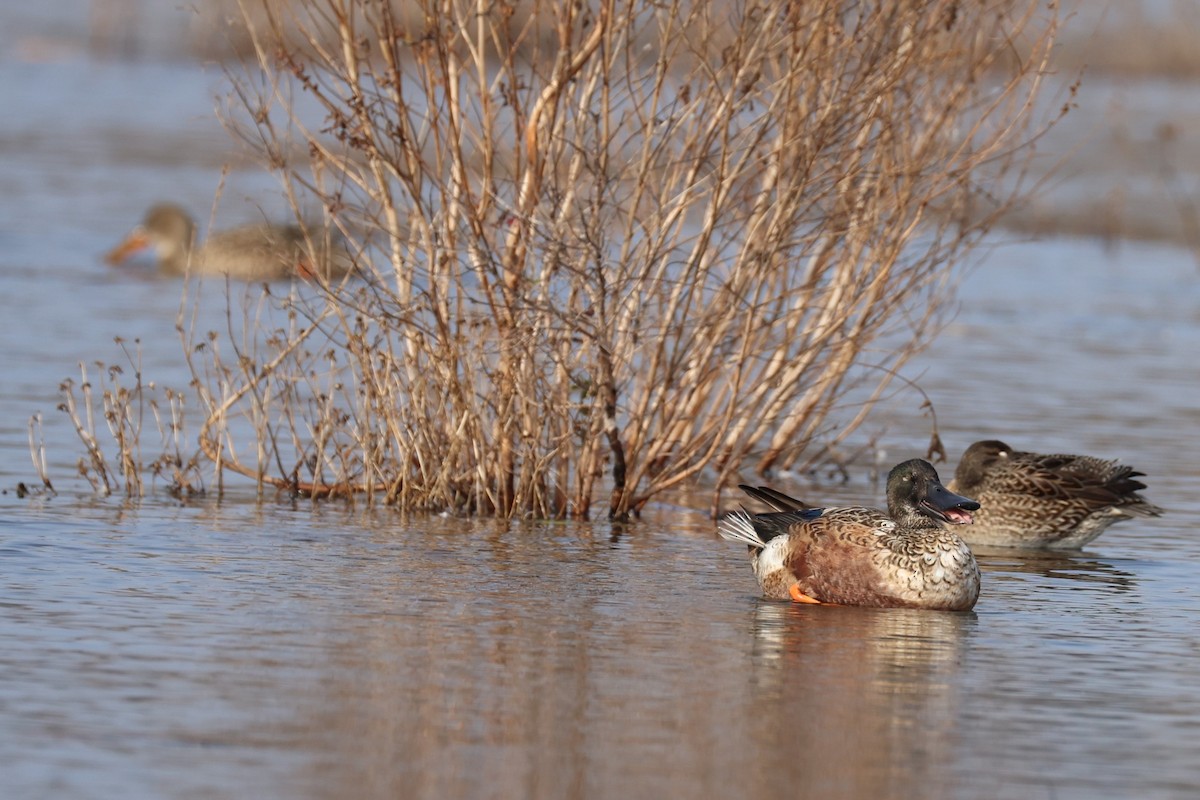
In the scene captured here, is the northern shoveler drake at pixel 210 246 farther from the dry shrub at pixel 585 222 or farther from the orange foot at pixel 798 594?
the orange foot at pixel 798 594

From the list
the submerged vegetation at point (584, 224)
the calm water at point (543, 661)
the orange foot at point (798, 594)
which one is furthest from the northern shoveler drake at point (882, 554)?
the submerged vegetation at point (584, 224)

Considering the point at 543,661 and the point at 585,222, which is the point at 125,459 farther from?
the point at 543,661

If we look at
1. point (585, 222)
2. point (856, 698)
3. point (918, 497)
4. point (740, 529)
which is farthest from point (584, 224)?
point (856, 698)

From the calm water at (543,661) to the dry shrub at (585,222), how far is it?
464 mm

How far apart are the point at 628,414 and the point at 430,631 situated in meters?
3.66

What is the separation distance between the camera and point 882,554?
346 inches

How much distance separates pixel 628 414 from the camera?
36.8 feet

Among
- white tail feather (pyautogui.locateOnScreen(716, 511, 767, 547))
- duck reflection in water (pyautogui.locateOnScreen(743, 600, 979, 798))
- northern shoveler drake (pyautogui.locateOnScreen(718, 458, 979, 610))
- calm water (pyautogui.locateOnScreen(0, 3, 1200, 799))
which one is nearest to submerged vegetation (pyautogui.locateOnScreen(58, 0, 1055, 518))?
calm water (pyautogui.locateOnScreen(0, 3, 1200, 799))

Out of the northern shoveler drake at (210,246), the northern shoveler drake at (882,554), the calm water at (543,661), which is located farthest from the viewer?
the northern shoveler drake at (210,246)

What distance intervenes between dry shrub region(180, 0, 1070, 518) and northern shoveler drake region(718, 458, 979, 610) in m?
1.29

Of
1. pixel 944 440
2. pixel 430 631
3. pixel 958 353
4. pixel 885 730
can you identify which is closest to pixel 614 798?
pixel 885 730

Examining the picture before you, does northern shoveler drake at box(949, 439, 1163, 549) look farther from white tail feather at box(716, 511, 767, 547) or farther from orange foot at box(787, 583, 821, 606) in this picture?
orange foot at box(787, 583, 821, 606)

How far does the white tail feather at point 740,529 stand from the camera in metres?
9.19

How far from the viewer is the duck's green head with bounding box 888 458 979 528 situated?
9094 millimetres
